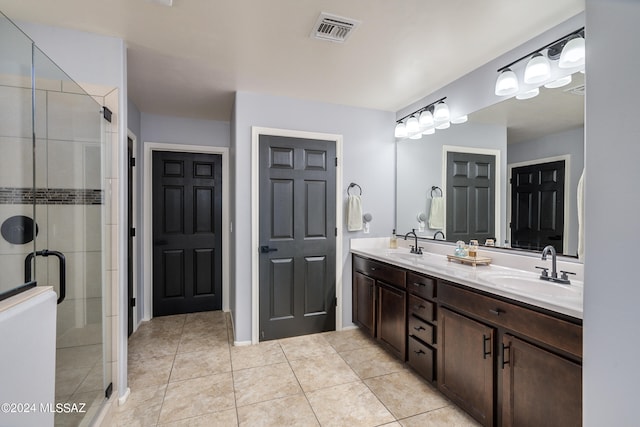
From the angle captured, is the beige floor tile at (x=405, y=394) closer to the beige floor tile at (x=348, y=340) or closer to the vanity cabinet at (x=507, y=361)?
the vanity cabinet at (x=507, y=361)

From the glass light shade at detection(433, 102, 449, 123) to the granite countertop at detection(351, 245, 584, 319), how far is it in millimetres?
1278

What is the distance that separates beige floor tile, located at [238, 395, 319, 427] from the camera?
70.0 inches

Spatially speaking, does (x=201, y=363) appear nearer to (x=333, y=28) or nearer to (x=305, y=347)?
(x=305, y=347)

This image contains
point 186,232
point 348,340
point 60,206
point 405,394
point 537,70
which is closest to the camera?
point 60,206

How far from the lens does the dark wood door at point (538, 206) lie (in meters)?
1.85

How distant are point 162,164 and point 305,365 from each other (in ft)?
9.21

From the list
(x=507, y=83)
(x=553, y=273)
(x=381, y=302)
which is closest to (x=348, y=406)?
(x=381, y=302)

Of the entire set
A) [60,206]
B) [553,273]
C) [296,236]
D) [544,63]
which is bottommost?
[553,273]

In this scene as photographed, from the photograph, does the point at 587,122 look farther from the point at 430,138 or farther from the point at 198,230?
the point at 198,230

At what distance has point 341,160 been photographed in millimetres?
3133

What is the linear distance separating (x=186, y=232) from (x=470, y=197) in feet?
10.5

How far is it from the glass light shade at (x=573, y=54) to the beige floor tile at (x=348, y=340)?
2613mm

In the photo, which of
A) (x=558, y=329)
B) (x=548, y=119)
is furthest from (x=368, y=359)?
(x=548, y=119)

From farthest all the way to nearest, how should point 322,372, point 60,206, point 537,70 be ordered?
point 322,372
point 537,70
point 60,206
